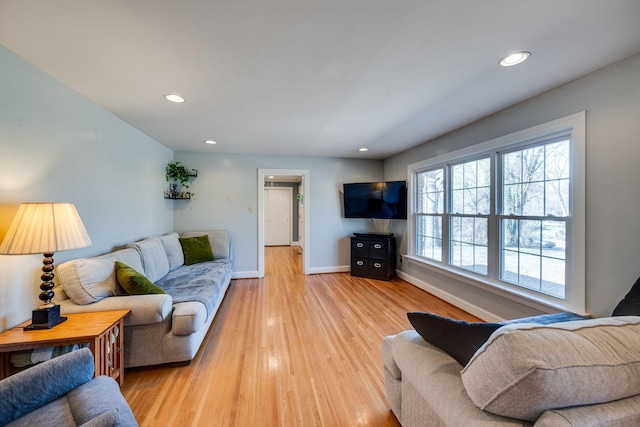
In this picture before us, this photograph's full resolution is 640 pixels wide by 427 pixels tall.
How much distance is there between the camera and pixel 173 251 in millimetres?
3320

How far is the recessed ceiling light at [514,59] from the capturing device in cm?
158

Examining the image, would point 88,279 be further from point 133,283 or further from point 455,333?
point 455,333

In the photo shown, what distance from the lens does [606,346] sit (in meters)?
0.70

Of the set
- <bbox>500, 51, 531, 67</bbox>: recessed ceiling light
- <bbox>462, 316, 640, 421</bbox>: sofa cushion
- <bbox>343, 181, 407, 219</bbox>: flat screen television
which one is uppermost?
<bbox>500, 51, 531, 67</bbox>: recessed ceiling light

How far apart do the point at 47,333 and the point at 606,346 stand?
2555mm

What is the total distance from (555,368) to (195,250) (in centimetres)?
386

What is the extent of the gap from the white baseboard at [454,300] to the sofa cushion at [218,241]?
306cm

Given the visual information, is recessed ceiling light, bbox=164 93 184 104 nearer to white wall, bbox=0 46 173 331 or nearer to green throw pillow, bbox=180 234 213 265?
white wall, bbox=0 46 173 331

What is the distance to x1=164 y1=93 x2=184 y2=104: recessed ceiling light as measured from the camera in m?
2.12

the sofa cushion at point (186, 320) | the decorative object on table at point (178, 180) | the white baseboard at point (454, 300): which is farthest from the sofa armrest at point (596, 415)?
the decorative object on table at point (178, 180)

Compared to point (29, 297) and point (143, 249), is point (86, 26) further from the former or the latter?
point (143, 249)

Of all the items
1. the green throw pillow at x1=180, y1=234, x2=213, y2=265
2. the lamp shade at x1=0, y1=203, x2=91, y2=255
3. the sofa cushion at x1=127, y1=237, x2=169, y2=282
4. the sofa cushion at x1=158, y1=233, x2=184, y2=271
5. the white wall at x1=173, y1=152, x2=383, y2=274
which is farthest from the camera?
the white wall at x1=173, y1=152, x2=383, y2=274

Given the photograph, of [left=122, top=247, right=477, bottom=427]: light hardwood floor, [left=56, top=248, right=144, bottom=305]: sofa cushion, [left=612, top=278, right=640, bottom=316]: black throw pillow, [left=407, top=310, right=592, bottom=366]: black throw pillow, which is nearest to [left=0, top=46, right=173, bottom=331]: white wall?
[left=56, top=248, right=144, bottom=305]: sofa cushion

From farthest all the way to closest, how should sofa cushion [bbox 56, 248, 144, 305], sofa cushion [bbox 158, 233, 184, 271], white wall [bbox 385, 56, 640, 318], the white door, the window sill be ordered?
the white door
sofa cushion [bbox 158, 233, 184, 271]
the window sill
sofa cushion [bbox 56, 248, 144, 305]
white wall [bbox 385, 56, 640, 318]
